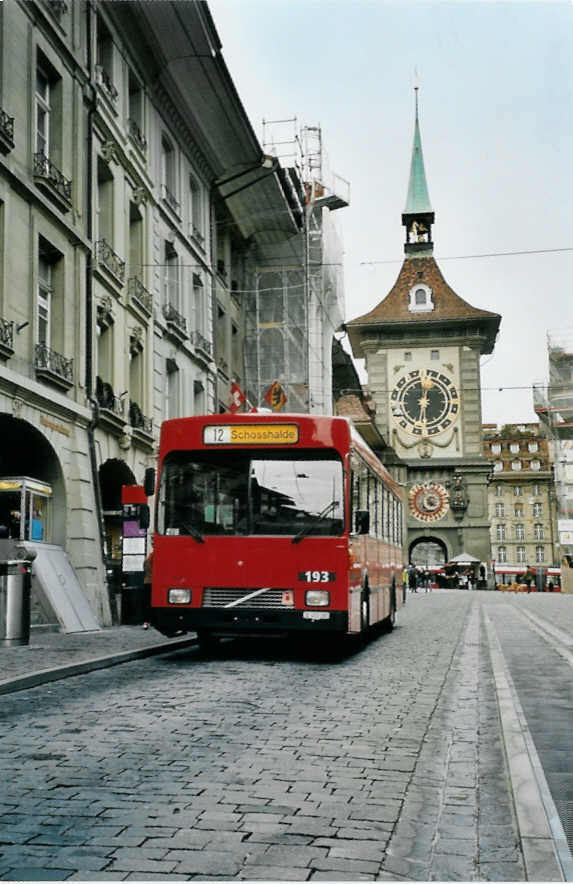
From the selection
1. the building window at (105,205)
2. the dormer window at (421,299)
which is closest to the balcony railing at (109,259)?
the building window at (105,205)

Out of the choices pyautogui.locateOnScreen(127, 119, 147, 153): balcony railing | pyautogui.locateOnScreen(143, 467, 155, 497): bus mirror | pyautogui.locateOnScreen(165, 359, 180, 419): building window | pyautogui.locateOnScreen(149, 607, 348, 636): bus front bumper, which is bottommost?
pyautogui.locateOnScreen(149, 607, 348, 636): bus front bumper

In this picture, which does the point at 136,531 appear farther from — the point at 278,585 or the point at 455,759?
the point at 455,759

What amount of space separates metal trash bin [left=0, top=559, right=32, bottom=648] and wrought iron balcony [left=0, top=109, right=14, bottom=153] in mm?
6639

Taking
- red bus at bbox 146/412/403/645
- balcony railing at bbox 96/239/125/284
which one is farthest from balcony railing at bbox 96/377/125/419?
red bus at bbox 146/412/403/645

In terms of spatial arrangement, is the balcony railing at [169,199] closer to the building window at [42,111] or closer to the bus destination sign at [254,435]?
the building window at [42,111]

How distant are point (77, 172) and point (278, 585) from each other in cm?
1117

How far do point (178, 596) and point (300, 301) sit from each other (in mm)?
27210

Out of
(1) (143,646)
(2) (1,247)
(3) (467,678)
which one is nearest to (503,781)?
(3) (467,678)

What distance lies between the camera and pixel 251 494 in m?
13.2

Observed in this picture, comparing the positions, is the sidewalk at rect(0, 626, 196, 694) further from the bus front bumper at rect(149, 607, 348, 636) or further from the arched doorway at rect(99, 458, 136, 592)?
the arched doorway at rect(99, 458, 136, 592)

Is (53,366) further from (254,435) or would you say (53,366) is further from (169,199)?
(169,199)

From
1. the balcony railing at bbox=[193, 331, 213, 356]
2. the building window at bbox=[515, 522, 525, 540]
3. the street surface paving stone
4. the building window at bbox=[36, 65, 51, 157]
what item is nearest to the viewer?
the street surface paving stone

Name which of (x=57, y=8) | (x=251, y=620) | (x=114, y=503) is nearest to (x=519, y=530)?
(x=114, y=503)

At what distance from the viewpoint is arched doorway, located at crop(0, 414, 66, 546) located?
1814 cm
